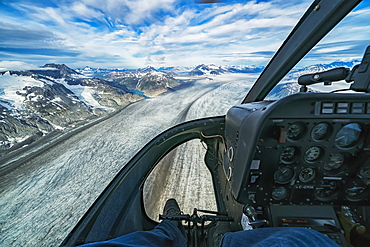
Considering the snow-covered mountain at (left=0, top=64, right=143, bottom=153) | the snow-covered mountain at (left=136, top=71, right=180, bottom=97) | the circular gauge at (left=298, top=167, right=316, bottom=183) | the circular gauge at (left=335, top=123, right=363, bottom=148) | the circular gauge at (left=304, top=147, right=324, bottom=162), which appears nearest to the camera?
the circular gauge at (left=335, top=123, right=363, bottom=148)

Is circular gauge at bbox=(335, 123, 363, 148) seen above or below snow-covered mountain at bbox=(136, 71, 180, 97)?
below

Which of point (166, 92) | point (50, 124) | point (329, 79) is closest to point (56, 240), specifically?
point (50, 124)

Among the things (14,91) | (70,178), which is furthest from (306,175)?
(14,91)

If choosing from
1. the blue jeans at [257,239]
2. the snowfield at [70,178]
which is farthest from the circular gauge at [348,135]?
the snowfield at [70,178]

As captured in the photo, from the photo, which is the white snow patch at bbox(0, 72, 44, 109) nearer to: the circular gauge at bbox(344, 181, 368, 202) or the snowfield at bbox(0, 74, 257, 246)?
the snowfield at bbox(0, 74, 257, 246)

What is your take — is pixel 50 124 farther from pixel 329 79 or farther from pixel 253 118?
pixel 329 79

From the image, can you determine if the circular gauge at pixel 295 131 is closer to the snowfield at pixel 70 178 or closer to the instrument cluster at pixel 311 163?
the instrument cluster at pixel 311 163

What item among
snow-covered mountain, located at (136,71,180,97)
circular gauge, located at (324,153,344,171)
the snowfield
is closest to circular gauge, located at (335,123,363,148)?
circular gauge, located at (324,153,344,171)
